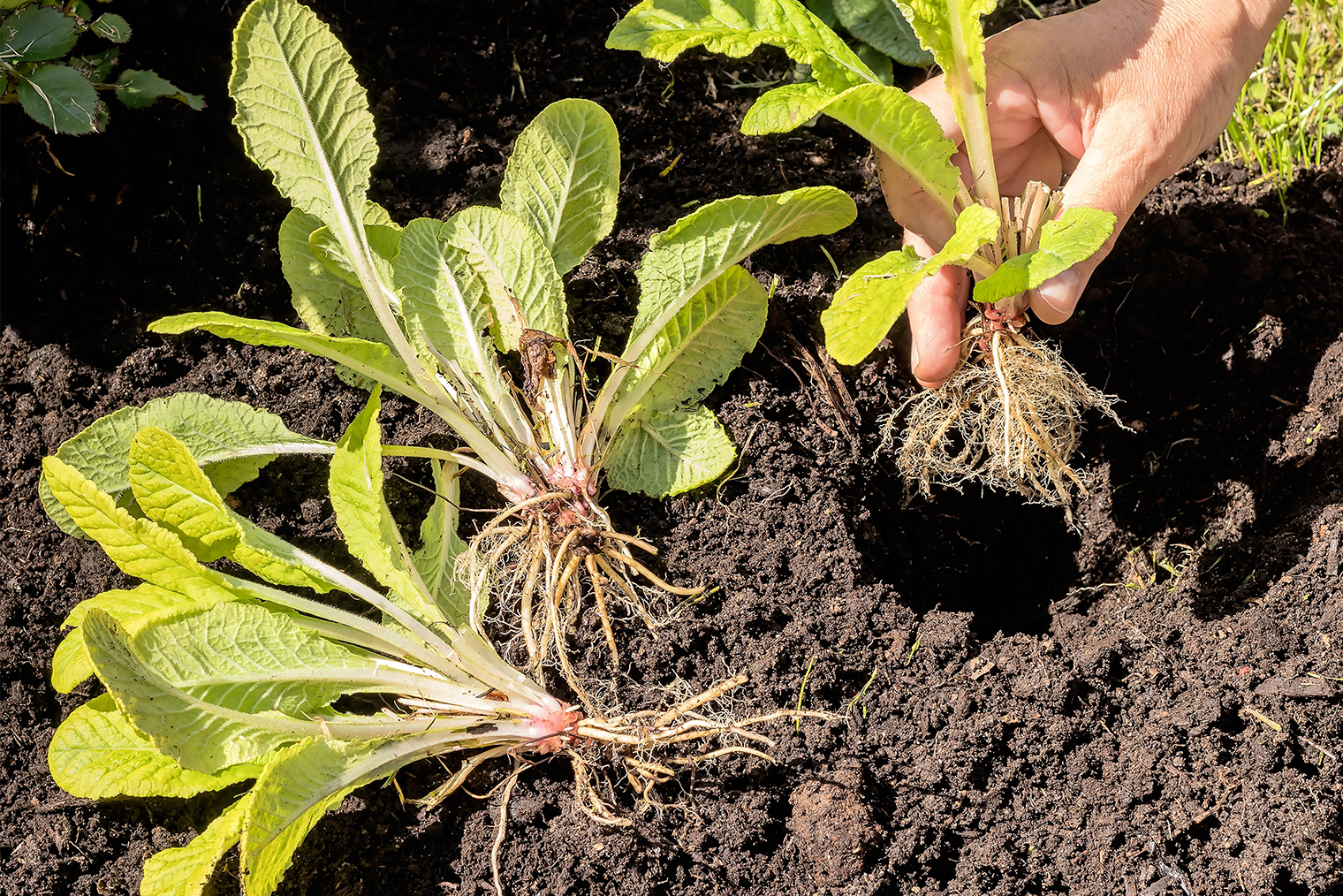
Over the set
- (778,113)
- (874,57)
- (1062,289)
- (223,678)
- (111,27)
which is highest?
(111,27)

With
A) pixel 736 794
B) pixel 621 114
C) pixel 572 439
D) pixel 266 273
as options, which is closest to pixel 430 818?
pixel 736 794

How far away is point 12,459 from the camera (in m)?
1.75

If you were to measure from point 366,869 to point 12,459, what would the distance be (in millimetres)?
958

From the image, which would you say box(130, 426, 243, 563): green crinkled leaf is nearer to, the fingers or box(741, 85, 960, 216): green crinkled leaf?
box(741, 85, 960, 216): green crinkled leaf

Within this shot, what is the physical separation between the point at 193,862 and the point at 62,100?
118 centimetres

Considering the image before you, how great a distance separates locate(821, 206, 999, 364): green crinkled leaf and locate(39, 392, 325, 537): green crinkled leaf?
2.83ft

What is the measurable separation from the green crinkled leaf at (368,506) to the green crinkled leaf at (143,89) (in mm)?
763

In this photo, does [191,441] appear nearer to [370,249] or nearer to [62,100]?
[370,249]

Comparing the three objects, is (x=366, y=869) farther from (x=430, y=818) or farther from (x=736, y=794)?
(x=736, y=794)

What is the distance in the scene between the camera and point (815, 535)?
166cm

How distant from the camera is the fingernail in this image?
1.54 metres

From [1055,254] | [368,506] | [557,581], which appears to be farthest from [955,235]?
[368,506]

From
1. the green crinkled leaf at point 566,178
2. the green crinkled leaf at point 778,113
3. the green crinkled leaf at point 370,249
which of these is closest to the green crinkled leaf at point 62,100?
the green crinkled leaf at point 370,249

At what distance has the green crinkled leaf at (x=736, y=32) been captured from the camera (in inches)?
57.4
